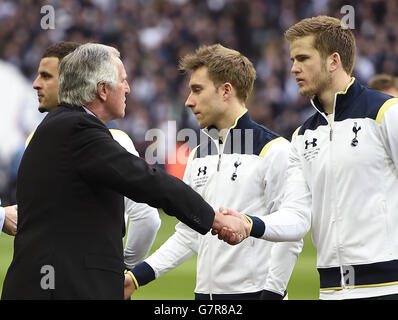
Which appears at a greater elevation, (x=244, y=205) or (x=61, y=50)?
(x=61, y=50)

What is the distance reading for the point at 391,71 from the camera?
16.6 metres

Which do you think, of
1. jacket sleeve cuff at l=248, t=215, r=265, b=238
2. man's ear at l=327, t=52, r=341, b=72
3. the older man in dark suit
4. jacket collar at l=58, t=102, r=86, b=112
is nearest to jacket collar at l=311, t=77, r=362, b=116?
man's ear at l=327, t=52, r=341, b=72

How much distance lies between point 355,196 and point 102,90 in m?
1.29

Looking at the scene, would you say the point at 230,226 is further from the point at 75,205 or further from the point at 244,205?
the point at 75,205

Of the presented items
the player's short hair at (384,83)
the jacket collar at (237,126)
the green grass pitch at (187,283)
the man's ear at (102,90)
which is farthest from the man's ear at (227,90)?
the green grass pitch at (187,283)

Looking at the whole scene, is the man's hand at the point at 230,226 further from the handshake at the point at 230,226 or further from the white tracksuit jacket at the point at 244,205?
the white tracksuit jacket at the point at 244,205

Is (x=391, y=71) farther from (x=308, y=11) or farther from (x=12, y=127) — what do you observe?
(x=12, y=127)

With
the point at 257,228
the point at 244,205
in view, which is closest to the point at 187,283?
the point at 244,205

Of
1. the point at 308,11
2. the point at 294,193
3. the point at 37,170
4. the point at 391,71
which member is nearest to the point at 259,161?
the point at 294,193

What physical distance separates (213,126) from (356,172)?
3.94ft

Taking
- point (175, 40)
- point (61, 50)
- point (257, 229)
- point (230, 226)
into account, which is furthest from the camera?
point (175, 40)

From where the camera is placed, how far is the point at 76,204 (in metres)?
3.36

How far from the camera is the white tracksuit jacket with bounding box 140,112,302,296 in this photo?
4.43 meters

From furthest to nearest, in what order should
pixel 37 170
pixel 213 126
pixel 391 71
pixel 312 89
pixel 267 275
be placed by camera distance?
pixel 391 71 → pixel 213 126 → pixel 267 275 → pixel 312 89 → pixel 37 170
